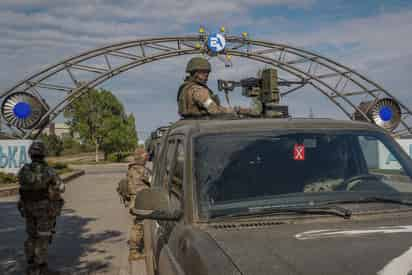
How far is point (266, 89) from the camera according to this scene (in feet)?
18.3

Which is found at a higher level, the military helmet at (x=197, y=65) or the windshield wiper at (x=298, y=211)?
the military helmet at (x=197, y=65)

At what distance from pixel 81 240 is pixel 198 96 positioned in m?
5.19

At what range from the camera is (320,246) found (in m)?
1.98

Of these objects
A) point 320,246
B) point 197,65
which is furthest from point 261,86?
point 320,246

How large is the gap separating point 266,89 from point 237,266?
156 inches

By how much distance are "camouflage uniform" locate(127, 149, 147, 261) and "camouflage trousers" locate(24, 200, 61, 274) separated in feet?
4.32

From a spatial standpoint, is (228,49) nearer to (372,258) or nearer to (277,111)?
(277,111)

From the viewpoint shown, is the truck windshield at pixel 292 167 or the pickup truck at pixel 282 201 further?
the truck windshield at pixel 292 167

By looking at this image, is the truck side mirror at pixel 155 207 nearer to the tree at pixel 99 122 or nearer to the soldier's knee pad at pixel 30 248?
the soldier's knee pad at pixel 30 248

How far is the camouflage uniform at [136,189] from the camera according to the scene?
6621mm

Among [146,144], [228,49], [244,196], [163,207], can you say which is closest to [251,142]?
[244,196]

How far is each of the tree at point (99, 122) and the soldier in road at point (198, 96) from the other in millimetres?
49893

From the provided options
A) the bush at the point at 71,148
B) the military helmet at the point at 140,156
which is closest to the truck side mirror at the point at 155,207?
the military helmet at the point at 140,156

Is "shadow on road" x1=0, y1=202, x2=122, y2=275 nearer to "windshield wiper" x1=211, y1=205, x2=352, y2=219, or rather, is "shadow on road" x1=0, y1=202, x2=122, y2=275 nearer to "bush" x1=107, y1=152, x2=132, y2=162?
"windshield wiper" x1=211, y1=205, x2=352, y2=219
